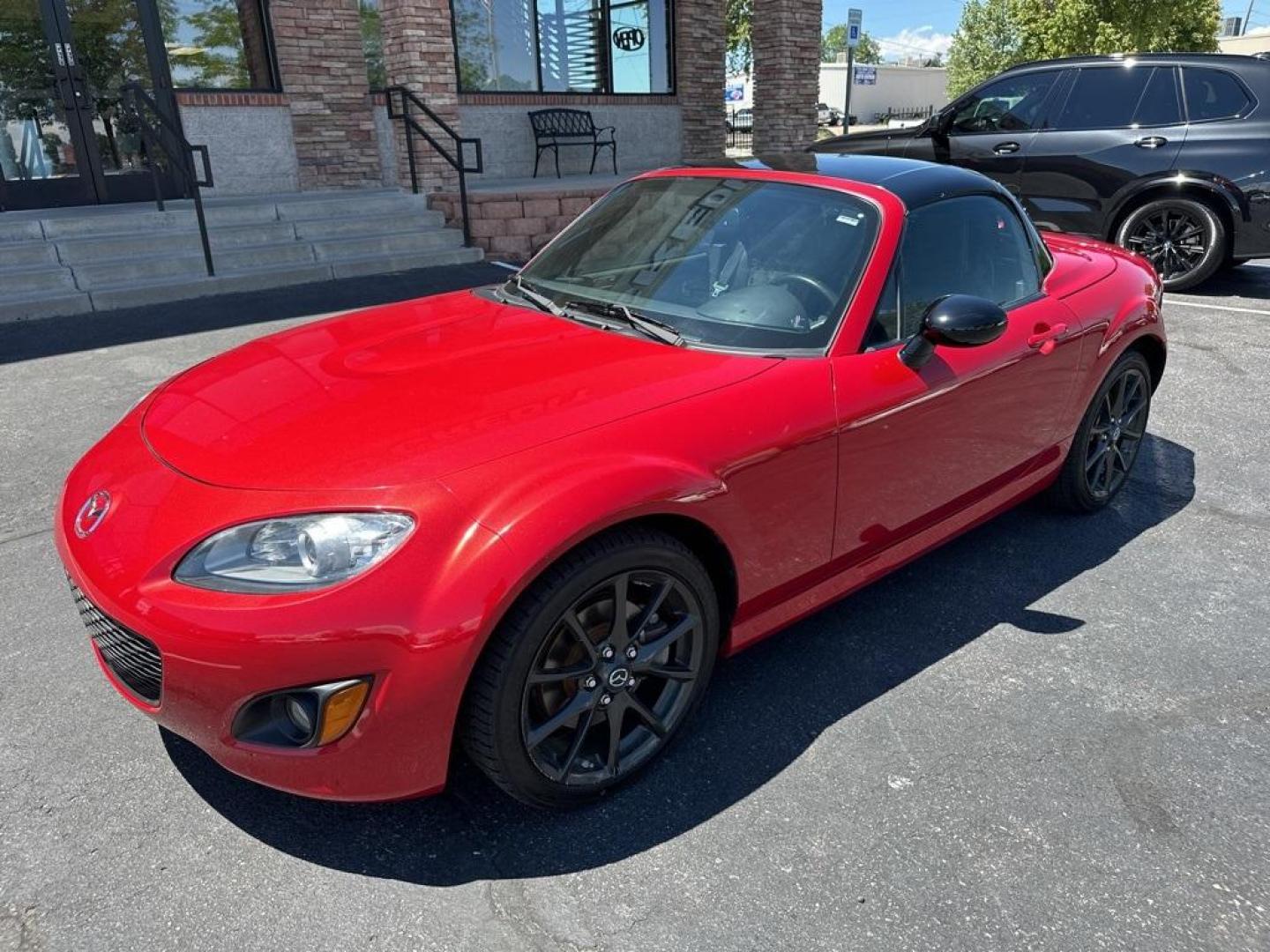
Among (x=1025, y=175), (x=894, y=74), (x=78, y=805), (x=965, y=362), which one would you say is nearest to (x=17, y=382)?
(x=78, y=805)

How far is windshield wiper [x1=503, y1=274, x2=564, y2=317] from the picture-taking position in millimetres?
3129

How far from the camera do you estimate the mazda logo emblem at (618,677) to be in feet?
7.61

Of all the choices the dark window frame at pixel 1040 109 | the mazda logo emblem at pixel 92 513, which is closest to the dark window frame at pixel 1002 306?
the mazda logo emblem at pixel 92 513

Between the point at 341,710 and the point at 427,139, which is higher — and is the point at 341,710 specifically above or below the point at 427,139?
below

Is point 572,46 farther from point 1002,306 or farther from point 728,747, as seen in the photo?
point 728,747

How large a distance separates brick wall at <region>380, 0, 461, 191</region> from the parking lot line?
299 inches

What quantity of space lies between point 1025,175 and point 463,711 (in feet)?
27.9

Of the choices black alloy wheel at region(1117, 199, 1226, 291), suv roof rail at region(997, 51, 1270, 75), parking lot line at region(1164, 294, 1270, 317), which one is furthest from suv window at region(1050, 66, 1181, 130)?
parking lot line at region(1164, 294, 1270, 317)

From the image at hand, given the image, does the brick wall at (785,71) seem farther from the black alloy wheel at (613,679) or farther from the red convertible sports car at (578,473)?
the black alloy wheel at (613,679)

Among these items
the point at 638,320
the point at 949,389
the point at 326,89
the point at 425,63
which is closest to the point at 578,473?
the point at 638,320

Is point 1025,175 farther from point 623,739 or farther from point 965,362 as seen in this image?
point 623,739

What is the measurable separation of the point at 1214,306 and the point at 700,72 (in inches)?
367

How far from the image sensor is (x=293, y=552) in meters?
1.99

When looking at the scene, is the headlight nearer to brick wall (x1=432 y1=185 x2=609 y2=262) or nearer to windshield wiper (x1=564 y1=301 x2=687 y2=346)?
windshield wiper (x1=564 y1=301 x2=687 y2=346)
